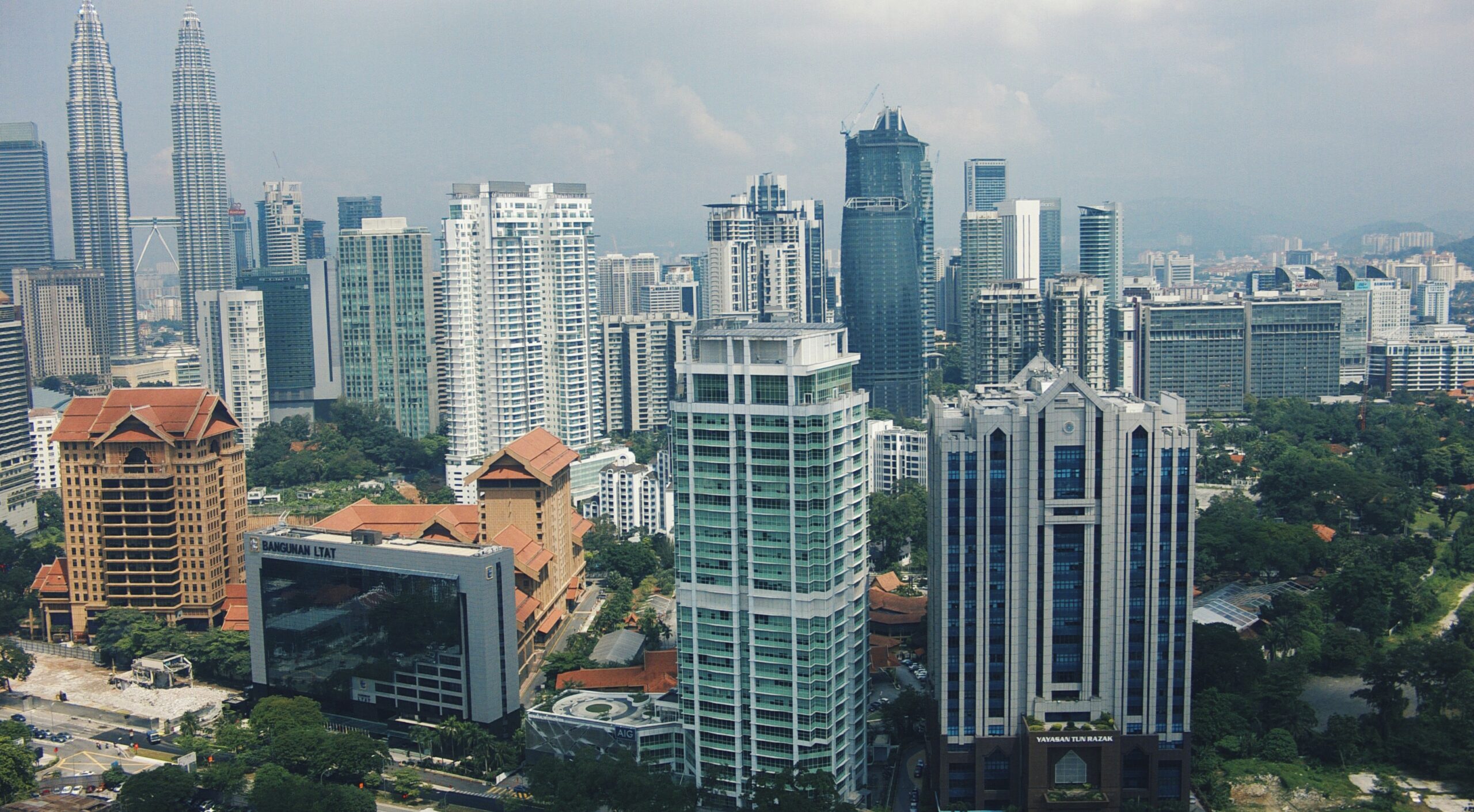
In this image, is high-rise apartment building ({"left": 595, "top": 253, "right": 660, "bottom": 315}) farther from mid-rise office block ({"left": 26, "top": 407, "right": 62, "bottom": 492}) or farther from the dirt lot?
the dirt lot

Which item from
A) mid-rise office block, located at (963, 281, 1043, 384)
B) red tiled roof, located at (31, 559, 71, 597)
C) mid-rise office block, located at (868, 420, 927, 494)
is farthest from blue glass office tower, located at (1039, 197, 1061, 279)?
red tiled roof, located at (31, 559, 71, 597)

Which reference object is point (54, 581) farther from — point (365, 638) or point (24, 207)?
point (24, 207)

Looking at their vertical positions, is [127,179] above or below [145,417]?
above

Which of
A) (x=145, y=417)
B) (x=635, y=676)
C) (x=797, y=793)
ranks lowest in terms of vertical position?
(x=635, y=676)

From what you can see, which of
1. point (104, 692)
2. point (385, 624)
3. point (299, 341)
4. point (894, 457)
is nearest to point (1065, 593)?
point (385, 624)

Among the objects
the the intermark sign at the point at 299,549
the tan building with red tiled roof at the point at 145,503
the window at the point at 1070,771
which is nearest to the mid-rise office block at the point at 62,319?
the tan building with red tiled roof at the point at 145,503

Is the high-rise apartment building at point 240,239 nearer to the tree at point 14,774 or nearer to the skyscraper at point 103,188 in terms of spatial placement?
the skyscraper at point 103,188
